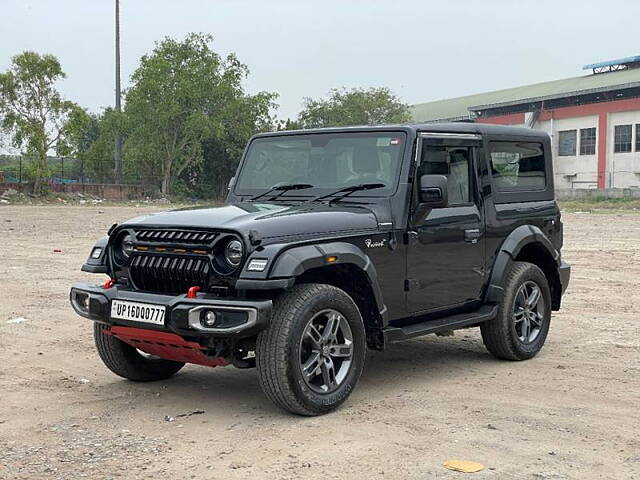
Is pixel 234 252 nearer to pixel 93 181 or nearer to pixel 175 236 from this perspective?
pixel 175 236

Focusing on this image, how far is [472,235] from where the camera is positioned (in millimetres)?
7004

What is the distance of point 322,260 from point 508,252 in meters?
2.33

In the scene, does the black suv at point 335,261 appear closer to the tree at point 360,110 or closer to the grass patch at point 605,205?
the grass patch at point 605,205

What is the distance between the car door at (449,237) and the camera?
6.51 m

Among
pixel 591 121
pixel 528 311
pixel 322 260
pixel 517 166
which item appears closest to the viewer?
pixel 322 260

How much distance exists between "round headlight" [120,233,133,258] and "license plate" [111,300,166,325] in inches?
15.6

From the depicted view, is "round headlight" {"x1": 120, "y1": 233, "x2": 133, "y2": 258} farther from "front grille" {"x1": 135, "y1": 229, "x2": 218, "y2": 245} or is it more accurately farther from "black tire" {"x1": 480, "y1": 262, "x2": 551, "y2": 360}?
"black tire" {"x1": 480, "y1": 262, "x2": 551, "y2": 360}

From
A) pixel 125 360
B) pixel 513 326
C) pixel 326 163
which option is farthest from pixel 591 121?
pixel 125 360

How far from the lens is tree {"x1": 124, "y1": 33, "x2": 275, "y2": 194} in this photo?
181ft

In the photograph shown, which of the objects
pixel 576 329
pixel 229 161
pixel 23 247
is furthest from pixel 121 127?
pixel 576 329

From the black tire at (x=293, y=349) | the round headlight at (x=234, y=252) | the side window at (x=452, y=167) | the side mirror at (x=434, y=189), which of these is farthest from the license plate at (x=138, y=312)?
the side window at (x=452, y=167)

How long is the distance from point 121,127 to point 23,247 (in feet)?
130

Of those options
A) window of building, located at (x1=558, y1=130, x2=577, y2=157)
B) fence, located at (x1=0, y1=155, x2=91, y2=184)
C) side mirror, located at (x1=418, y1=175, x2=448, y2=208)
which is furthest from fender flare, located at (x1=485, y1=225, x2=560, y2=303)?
window of building, located at (x1=558, y1=130, x2=577, y2=157)

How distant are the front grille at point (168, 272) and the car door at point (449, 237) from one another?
5.43 ft
